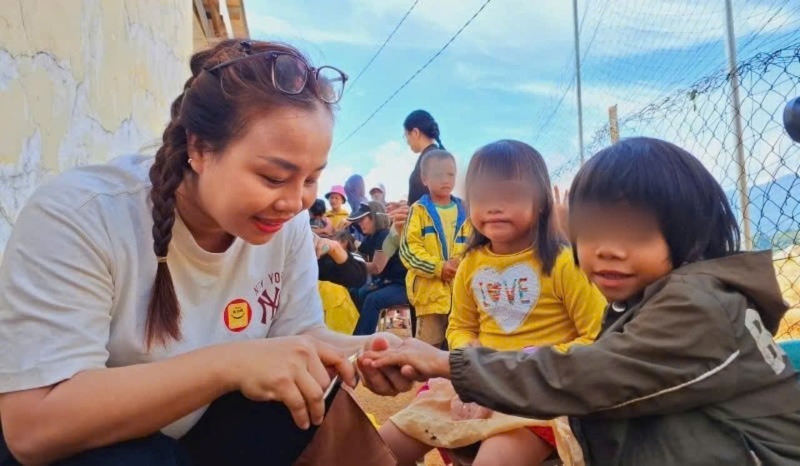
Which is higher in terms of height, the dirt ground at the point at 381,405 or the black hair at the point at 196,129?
the black hair at the point at 196,129

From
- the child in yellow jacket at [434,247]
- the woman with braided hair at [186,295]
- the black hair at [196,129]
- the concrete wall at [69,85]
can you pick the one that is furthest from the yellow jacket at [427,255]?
the black hair at [196,129]

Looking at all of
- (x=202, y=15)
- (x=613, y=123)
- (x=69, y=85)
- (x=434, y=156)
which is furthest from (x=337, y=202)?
(x=69, y=85)

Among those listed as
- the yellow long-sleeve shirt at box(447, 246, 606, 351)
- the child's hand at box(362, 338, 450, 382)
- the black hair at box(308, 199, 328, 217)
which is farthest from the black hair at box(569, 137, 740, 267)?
the black hair at box(308, 199, 328, 217)

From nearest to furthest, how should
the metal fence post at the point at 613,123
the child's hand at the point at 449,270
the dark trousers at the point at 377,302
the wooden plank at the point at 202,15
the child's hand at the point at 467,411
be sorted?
the child's hand at the point at 467,411 → the child's hand at the point at 449,270 → the dark trousers at the point at 377,302 → the metal fence post at the point at 613,123 → the wooden plank at the point at 202,15

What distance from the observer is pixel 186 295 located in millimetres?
1330

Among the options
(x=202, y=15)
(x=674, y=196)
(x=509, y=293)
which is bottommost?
(x=509, y=293)

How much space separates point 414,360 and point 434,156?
235 cm

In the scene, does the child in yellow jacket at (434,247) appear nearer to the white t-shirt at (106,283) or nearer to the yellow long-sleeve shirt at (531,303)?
the yellow long-sleeve shirt at (531,303)

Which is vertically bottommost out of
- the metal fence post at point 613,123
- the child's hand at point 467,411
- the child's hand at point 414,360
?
the child's hand at point 467,411

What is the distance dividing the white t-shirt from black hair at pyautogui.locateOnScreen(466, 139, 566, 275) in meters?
0.75

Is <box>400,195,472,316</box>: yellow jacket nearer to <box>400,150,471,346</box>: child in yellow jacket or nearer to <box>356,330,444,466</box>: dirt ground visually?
<box>400,150,471,346</box>: child in yellow jacket

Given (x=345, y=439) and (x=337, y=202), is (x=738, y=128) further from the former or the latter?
(x=337, y=202)

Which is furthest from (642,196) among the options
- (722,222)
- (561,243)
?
(561,243)

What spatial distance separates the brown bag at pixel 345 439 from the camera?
1.32 meters
